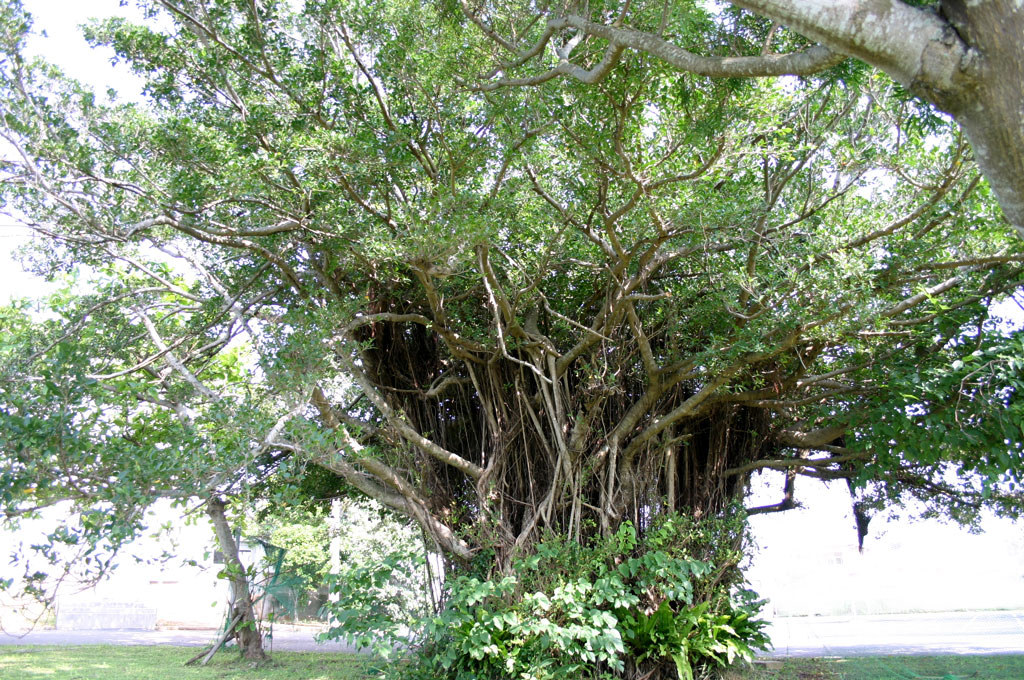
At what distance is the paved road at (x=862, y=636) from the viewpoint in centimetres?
723

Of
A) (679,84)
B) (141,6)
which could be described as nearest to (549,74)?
(679,84)

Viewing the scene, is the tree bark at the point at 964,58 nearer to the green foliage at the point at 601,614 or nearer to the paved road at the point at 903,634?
the green foliage at the point at 601,614

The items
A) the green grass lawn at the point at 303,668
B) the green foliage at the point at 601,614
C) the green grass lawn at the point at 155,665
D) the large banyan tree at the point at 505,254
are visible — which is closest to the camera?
the large banyan tree at the point at 505,254

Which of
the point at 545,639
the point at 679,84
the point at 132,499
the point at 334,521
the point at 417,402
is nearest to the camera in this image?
the point at 132,499

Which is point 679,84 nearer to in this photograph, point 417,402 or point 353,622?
point 417,402

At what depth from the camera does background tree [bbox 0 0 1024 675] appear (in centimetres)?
412

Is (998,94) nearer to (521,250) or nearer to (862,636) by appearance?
(521,250)

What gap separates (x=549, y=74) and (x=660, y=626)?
3.85 metres

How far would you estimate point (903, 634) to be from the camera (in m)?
8.94

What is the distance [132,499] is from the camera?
3.30 meters

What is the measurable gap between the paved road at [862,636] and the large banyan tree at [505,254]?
2.38 meters

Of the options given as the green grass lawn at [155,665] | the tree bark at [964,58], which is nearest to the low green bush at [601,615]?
the green grass lawn at [155,665]

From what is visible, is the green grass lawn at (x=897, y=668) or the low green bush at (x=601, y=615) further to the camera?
the green grass lawn at (x=897, y=668)

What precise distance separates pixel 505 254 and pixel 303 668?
4315 mm
